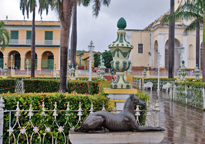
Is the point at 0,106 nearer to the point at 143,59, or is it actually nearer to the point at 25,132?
the point at 25,132

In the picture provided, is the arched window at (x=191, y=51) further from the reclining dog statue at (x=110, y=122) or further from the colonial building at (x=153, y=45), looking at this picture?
the reclining dog statue at (x=110, y=122)

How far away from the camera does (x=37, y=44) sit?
3453 centimetres

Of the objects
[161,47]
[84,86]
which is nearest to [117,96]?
[84,86]

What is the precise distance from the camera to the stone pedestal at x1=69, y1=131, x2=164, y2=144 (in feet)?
10.7

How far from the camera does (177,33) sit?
3466 cm

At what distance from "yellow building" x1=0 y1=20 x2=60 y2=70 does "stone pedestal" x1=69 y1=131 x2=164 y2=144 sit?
31.6m

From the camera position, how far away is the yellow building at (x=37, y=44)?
34.3 meters

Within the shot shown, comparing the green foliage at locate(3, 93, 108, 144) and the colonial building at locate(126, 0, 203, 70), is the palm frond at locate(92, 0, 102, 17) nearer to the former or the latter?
the green foliage at locate(3, 93, 108, 144)

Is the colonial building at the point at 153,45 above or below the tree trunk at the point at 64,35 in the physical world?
above

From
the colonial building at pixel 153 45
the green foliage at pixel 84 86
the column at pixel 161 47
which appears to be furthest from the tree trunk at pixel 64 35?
the colonial building at pixel 153 45

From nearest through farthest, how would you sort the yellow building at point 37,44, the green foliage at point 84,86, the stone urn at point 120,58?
the stone urn at point 120,58 < the green foliage at point 84,86 < the yellow building at point 37,44

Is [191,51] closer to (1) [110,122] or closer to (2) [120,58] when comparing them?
(2) [120,58]

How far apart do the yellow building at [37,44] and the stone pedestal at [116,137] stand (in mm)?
31644

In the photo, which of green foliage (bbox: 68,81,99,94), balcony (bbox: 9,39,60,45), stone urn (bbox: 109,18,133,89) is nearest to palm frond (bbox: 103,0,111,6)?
green foliage (bbox: 68,81,99,94)
